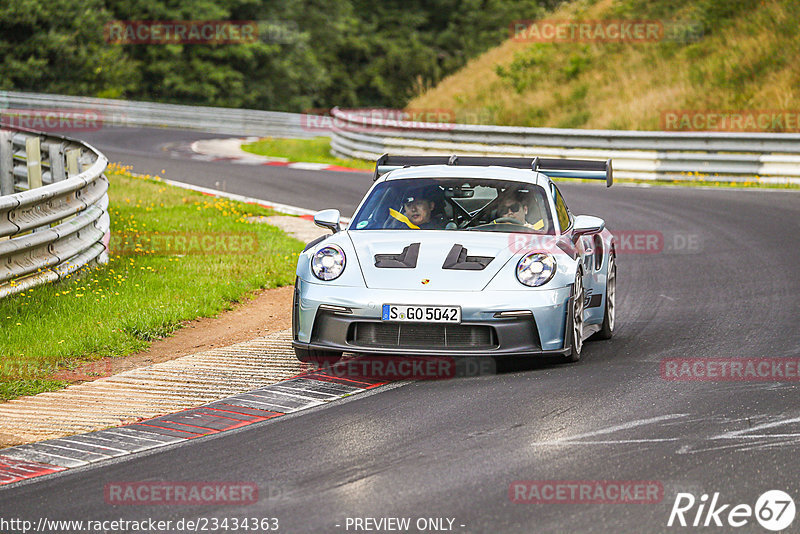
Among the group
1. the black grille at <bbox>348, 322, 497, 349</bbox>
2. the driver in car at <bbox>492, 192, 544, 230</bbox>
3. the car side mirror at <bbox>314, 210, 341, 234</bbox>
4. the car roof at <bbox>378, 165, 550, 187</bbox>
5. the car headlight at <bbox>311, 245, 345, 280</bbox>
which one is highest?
the car roof at <bbox>378, 165, 550, 187</bbox>

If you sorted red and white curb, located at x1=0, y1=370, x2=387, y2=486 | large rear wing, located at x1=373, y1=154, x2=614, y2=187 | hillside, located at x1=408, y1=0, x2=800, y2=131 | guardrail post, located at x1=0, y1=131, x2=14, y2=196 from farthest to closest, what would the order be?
1. hillside, located at x1=408, y1=0, x2=800, y2=131
2. guardrail post, located at x1=0, y1=131, x2=14, y2=196
3. large rear wing, located at x1=373, y1=154, x2=614, y2=187
4. red and white curb, located at x1=0, y1=370, x2=387, y2=486

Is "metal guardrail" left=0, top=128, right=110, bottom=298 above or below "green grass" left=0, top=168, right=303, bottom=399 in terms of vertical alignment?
above

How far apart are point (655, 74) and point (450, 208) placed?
70.5 feet

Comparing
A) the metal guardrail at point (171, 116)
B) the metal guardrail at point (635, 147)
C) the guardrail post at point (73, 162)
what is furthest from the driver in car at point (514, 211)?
the metal guardrail at point (171, 116)

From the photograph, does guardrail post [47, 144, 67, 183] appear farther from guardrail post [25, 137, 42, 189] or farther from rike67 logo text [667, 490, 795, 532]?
rike67 logo text [667, 490, 795, 532]

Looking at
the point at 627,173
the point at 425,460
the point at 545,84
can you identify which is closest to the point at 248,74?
the point at 545,84

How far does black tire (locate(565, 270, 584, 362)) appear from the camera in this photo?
7.80m

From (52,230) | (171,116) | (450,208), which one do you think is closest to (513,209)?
(450,208)

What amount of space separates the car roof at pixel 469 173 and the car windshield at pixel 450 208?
0.20 feet

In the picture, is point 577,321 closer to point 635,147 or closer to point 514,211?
point 514,211

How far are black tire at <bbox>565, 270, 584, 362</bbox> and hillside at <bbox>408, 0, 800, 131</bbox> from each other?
57.2ft

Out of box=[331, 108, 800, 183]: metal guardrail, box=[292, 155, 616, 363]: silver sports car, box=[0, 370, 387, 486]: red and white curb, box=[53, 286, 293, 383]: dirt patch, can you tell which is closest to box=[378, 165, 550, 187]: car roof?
box=[292, 155, 616, 363]: silver sports car

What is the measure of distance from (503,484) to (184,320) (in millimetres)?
5313

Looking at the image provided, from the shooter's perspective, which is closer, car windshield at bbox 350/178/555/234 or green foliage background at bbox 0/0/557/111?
car windshield at bbox 350/178/555/234
